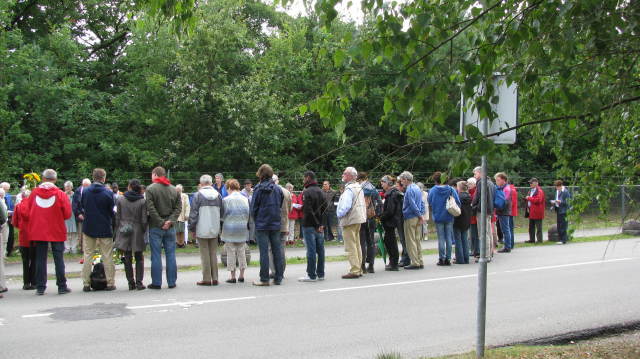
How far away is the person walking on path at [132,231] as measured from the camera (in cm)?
1096

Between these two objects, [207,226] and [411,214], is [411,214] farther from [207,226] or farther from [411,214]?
[207,226]

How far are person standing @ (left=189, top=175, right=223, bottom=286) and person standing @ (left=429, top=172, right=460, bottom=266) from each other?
16.0 ft

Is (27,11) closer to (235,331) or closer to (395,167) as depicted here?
(235,331)

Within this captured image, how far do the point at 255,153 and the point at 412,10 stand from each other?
71.3 ft

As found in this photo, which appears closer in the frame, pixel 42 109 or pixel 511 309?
pixel 511 309

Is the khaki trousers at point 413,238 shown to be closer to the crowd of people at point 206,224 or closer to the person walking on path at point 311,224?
the crowd of people at point 206,224

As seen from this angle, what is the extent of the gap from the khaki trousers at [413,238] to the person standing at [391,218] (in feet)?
0.67

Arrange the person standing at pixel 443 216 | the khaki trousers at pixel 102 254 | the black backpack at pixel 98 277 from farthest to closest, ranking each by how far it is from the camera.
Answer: the person standing at pixel 443 216
the khaki trousers at pixel 102 254
the black backpack at pixel 98 277

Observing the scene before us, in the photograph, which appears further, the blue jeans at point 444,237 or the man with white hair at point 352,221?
the blue jeans at point 444,237

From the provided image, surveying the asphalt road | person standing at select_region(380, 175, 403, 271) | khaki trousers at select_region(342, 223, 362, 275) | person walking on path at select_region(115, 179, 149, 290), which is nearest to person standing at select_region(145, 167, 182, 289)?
person walking on path at select_region(115, 179, 149, 290)

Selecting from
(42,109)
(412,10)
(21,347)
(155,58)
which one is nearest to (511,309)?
(412,10)

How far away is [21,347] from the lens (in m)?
7.03

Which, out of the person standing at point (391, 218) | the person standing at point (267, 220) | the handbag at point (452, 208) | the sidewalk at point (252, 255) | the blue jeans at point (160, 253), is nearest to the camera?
the blue jeans at point (160, 253)

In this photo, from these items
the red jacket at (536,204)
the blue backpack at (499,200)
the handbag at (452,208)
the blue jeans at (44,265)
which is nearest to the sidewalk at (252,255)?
the red jacket at (536,204)
